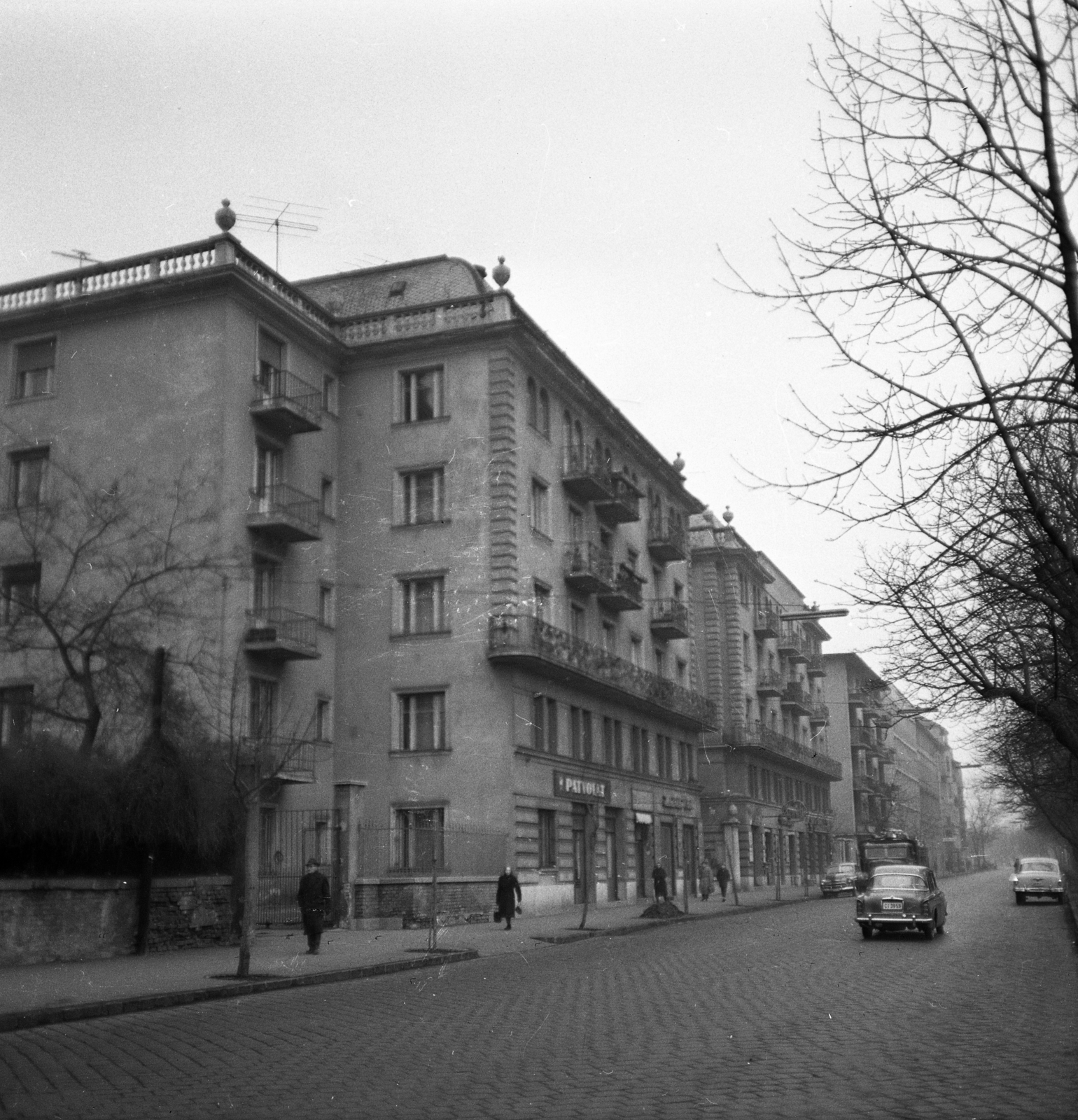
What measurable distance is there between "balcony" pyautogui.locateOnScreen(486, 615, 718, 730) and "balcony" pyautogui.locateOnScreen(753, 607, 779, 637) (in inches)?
656

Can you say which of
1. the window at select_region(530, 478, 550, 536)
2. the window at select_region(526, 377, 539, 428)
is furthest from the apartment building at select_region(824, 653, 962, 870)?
the window at select_region(526, 377, 539, 428)

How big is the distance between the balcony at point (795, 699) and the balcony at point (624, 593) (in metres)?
29.3

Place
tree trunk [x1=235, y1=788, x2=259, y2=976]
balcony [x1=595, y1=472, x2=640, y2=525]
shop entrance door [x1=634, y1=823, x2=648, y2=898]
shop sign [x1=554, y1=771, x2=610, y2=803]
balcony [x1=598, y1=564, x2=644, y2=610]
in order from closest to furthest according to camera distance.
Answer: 1. tree trunk [x1=235, y1=788, x2=259, y2=976]
2. shop sign [x1=554, y1=771, x2=610, y2=803]
3. balcony [x1=598, y1=564, x2=644, y2=610]
4. balcony [x1=595, y1=472, x2=640, y2=525]
5. shop entrance door [x1=634, y1=823, x2=648, y2=898]

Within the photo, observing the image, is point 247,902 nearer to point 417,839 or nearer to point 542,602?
point 417,839

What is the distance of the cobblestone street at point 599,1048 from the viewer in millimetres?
9633

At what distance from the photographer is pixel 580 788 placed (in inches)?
1764

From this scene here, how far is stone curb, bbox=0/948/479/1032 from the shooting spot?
15273mm

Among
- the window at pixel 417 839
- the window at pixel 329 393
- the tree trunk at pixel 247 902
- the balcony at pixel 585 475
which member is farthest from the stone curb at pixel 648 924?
the window at pixel 329 393

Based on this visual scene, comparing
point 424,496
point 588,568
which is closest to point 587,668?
point 588,568

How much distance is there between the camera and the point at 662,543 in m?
55.2

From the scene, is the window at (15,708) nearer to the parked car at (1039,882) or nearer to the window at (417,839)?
the window at (417,839)

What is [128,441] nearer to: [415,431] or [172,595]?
[172,595]

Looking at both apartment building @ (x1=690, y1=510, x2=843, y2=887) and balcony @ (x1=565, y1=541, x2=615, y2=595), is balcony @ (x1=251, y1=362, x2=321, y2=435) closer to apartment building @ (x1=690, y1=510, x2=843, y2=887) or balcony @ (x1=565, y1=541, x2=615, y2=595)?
balcony @ (x1=565, y1=541, x2=615, y2=595)

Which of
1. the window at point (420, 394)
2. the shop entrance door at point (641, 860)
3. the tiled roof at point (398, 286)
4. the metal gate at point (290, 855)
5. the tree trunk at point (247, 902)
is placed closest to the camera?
the tree trunk at point (247, 902)
